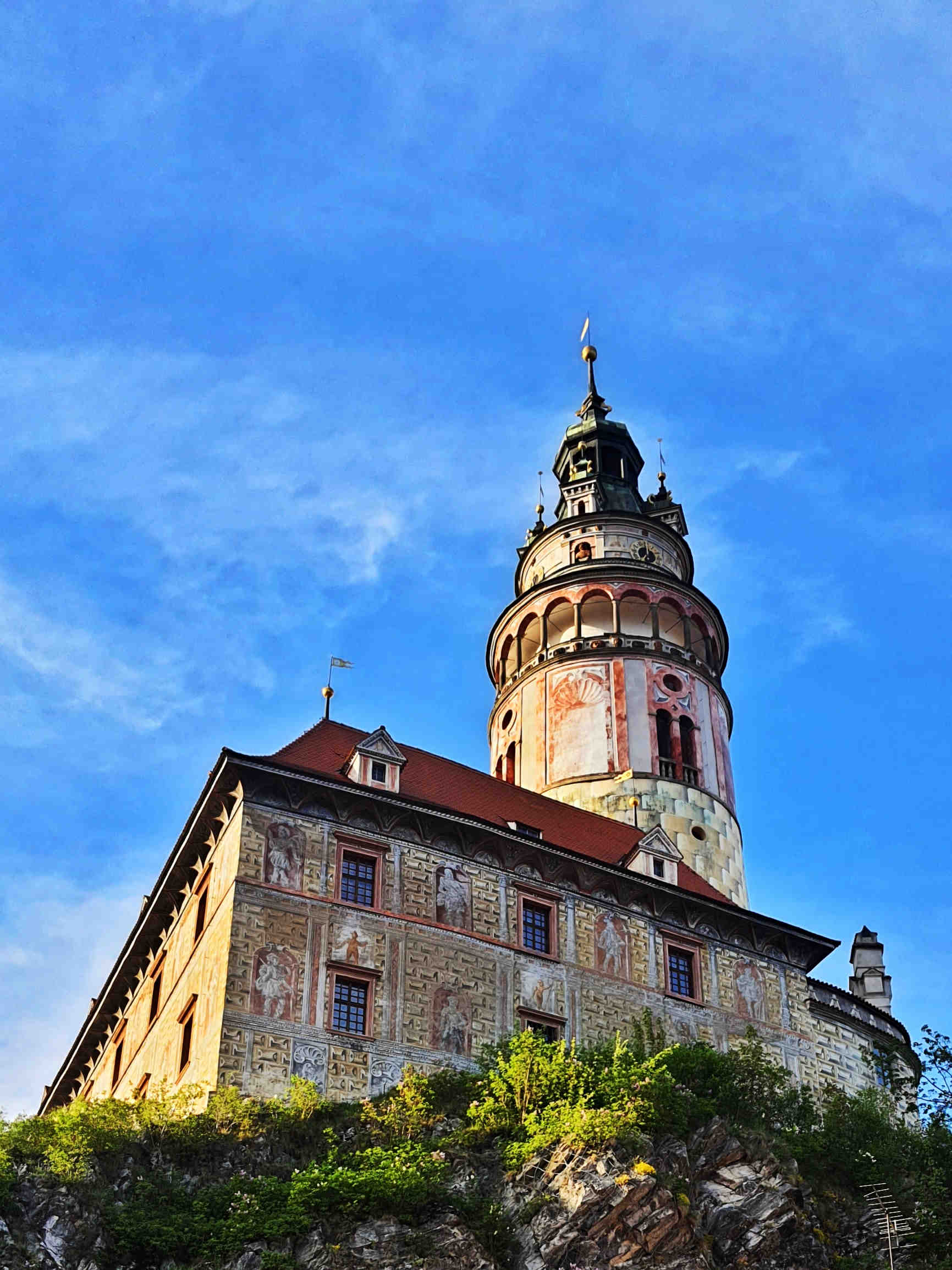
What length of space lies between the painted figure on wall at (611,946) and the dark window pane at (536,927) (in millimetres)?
1122

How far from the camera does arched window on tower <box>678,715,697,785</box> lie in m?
41.6

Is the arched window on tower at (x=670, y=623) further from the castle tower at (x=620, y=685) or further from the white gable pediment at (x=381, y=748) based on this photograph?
the white gable pediment at (x=381, y=748)

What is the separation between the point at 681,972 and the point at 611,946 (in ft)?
6.37

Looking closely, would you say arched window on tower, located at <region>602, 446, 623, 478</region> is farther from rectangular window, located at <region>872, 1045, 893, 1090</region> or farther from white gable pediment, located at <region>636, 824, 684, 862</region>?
rectangular window, located at <region>872, 1045, 893, 1090</region>

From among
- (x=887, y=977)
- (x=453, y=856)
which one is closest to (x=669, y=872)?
(x=453, y=856)

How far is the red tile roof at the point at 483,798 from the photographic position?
103 ft

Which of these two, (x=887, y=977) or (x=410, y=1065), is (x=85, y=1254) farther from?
(x=887, y=977)

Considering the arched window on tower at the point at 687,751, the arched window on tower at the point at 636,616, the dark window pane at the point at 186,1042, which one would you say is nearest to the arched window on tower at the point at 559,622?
the arched window on tower at the point at 636,616

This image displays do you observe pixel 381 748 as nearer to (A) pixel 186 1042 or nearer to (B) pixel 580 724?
(A) pixel 186 1042

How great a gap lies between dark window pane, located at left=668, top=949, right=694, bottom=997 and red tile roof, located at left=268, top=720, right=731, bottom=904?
1.43 m

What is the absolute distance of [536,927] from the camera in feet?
101

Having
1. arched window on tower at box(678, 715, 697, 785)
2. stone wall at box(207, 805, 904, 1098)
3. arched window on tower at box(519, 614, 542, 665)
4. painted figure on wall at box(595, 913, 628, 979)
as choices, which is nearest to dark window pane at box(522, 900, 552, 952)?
stone wall at box(207, 805, 904, 1098)

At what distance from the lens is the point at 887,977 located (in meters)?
41.9

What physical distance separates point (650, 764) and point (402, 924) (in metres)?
13.8
